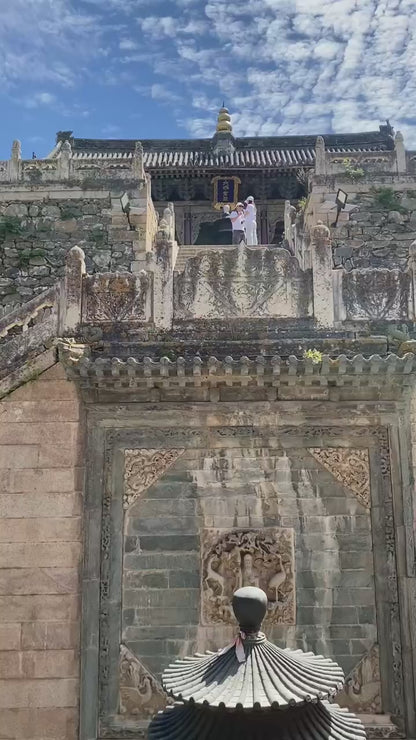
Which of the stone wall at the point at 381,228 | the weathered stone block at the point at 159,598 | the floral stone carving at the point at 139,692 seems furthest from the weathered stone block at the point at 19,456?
the stone wall at the point at 381,228

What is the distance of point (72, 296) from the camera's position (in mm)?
10109

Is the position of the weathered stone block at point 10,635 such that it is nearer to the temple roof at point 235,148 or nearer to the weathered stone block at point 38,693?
the weathered stone block at point 38,693

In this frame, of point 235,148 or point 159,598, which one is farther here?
point 235,148

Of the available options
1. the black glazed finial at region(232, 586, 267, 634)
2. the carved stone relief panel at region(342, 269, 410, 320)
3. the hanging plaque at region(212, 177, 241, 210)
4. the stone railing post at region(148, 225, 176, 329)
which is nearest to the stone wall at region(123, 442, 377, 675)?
the stone railing post at region(148, 225, 176, 329)

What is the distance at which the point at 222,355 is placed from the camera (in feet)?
32.2

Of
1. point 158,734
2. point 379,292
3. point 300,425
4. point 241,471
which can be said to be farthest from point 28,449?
point 158,734

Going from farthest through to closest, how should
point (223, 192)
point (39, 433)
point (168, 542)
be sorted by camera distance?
point (223, 192) → point (39, 433) → point (168, 542)

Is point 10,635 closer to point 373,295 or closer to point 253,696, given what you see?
point 253,696

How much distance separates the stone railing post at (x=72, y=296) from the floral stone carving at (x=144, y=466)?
1.91m

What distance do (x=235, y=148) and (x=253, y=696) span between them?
2544 cm

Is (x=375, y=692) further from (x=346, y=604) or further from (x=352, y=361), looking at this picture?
(x=352, y=361)

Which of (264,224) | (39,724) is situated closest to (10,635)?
(39,724)

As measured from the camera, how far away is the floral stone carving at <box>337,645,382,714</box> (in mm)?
8828

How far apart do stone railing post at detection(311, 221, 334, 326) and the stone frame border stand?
1552mm
